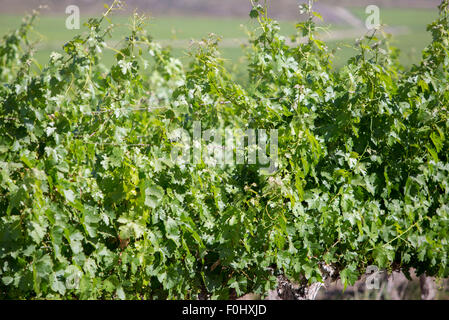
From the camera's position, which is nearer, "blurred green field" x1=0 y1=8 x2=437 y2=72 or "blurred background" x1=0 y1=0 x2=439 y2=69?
"blurred green field" x1=0 y1=8 x2=437 y2=72

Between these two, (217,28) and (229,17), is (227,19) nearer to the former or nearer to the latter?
(229,17)

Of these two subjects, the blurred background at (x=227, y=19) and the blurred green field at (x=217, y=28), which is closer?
the blurred green field at (x=217, y=28)

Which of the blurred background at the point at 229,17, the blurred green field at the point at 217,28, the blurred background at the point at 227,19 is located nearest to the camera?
the blurred green field at the point at 217,28

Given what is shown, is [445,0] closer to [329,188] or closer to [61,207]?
[329,188]

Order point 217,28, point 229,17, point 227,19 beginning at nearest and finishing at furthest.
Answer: point 217,28, point 227,19, point 229,17

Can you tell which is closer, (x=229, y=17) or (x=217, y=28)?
(x=217, y=28)

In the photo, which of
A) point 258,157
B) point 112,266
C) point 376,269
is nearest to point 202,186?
point 258,157

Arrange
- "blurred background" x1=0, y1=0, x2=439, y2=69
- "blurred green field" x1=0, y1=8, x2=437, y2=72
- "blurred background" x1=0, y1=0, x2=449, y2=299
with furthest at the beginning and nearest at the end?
1. "blurred background" x1=0, y1=0, x2=439, y2=69
2. "blurred background" x1=0, y1=0, x2=449, y2=299
3. "blurred green field" x1=0, y1=8, x2=437, y2=72

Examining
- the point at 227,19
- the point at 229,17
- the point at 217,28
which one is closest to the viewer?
the point at 217,28

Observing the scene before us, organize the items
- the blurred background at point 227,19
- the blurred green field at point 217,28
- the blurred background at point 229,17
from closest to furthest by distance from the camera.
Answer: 1. the blurred green field at point 217,28
2. the blurred background at point 227,19
3. the blurred background at point 229,17

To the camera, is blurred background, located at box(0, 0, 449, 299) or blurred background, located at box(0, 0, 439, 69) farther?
blurred background, located at box(0, 0, 439, 69)

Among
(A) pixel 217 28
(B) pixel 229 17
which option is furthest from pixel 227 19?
(A) pixel 217 28

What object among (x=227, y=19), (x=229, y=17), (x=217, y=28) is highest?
(x=229, y=17)

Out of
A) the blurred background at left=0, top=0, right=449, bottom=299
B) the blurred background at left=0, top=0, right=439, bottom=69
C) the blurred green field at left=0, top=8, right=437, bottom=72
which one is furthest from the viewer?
the blurred background at left=0, top=0, right=439, bottom=69
